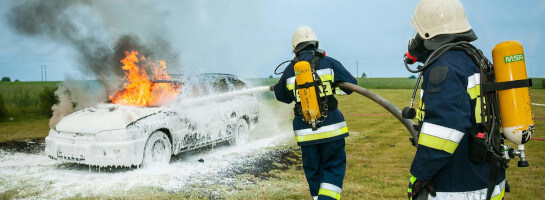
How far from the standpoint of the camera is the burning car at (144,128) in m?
6.13

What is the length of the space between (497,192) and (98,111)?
6.31m

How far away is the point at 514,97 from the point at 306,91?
1.96m

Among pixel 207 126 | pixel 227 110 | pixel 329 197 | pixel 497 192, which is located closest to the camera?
pixel 497 192

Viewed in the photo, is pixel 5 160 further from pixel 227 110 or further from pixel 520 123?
pixel 520 123

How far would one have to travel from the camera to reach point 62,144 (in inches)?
254

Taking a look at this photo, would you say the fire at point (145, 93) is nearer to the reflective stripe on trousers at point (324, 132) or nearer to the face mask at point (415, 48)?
the reflective stripe on trousers at point (324, 132)

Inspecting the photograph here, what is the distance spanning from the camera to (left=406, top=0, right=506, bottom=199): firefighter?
2.15 meters

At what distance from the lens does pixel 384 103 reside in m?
3.51

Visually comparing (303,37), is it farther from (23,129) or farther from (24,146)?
(23,129)

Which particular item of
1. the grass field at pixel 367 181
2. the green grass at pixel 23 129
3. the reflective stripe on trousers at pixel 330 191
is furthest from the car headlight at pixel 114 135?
the green grass at pixel 23 129

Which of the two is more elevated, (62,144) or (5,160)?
(62,144)

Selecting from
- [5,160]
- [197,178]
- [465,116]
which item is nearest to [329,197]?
[465,116]

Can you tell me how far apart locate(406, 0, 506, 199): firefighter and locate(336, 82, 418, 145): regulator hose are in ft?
1.88

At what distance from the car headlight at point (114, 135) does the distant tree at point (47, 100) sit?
11.4m
